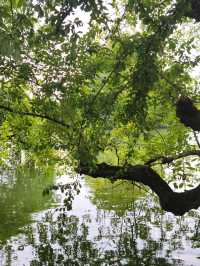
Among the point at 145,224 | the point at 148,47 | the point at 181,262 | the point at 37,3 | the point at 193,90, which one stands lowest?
the point at 181,262

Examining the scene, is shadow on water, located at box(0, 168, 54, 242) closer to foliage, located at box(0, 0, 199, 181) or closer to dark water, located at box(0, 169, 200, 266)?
dark water, located at box(0, 169, 200, 266)

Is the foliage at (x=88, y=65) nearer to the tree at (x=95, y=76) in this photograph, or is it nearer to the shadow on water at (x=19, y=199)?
the tree at (x=95, y=76)

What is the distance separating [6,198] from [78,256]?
47.7 ft

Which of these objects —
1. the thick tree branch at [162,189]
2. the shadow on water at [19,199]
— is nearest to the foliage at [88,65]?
the thick tree branch at [162,189]

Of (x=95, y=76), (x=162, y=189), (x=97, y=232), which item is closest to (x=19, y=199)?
(x=97, y=232)

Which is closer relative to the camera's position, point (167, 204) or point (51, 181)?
point (167, 204)

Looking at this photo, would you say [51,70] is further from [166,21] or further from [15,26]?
[166,21]

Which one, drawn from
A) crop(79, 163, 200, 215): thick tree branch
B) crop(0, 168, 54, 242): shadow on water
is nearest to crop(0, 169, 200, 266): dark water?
crop(0, 168, 54, 242): shadow on water

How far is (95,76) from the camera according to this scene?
10.9 m

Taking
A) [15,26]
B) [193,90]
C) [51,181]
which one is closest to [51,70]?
[15,26]

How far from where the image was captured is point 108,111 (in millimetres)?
8359

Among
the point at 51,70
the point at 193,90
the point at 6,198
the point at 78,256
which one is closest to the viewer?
the point at 51,70

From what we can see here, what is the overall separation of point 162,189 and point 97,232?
26.4 feet

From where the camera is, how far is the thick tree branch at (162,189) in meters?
13.5
